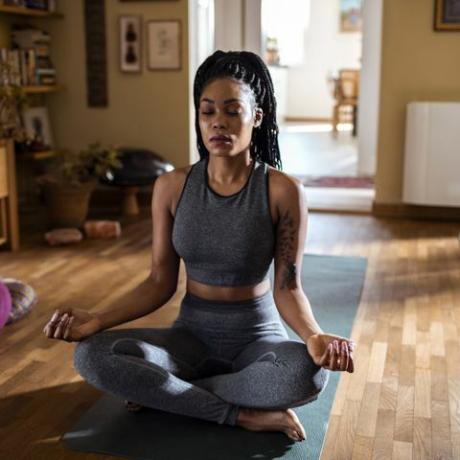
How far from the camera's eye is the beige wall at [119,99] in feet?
16.3

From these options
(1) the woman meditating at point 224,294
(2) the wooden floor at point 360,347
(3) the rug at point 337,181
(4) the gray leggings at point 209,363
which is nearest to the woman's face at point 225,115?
(1) the woman meditating at point 224,294

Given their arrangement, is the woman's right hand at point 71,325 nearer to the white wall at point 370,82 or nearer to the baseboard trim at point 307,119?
the white wall at point 370,82

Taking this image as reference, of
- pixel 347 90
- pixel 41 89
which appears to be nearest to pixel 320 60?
pixel 347 90

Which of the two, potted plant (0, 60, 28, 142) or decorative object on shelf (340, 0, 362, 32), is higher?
decorative object on shelf (340, 0, 362, 32)

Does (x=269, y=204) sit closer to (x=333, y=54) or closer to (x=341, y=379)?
(x=341, y=379)

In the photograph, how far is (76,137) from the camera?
17.2ft

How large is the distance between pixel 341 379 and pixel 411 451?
0.46 meters

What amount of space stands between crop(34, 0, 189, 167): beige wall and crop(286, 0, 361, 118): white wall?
6862 mm

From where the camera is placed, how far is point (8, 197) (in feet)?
12.8

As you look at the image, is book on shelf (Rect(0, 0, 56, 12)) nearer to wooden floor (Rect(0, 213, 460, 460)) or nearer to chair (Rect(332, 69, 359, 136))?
wooden floor (Rect(0, 213, 460, 460))

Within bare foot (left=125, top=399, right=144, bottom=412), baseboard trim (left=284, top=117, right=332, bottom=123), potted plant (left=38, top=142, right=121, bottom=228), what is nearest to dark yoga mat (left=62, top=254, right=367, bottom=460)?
bare foot (left=125, top=399, right=144, bottom=412)

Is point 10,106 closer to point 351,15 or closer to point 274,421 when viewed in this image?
point 274,421

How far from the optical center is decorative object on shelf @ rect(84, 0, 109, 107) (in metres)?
5.00

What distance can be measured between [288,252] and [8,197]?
2.38 m
